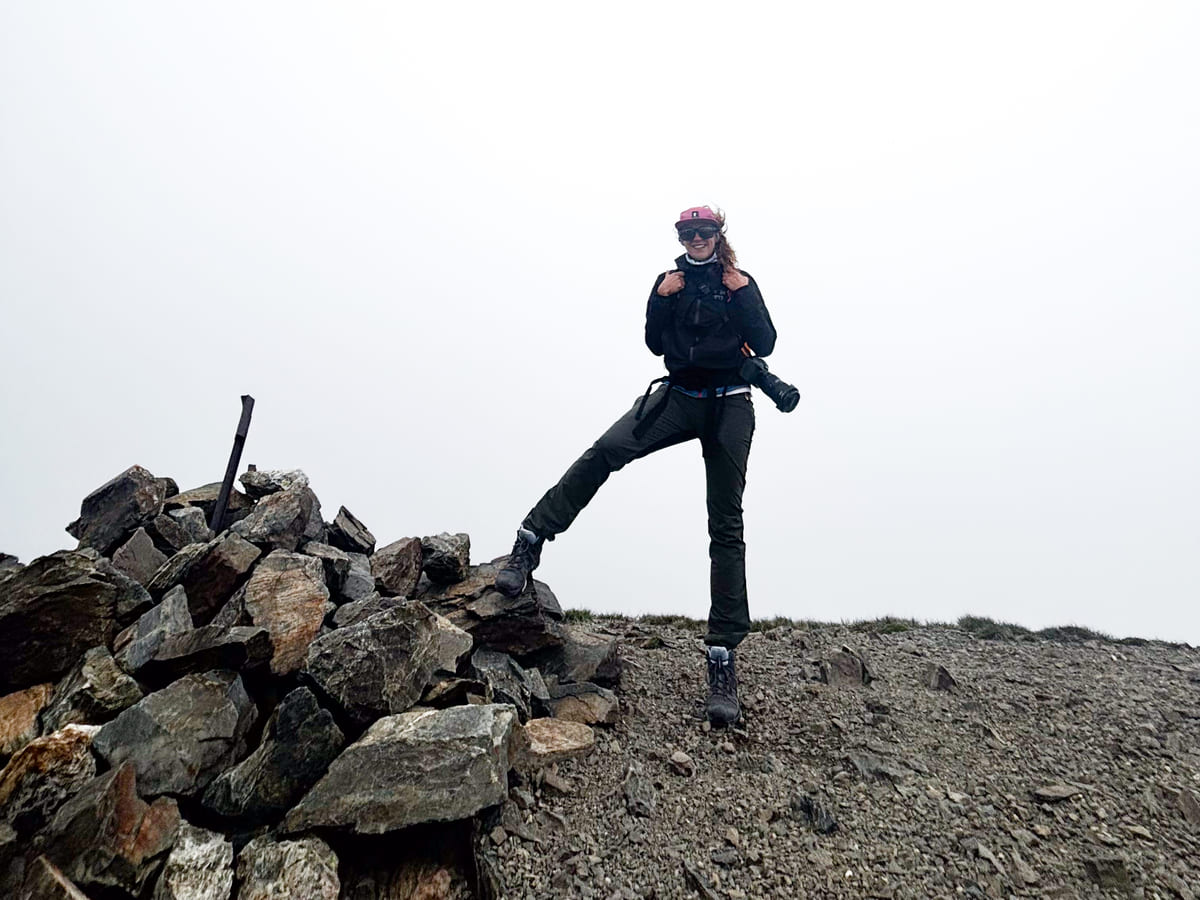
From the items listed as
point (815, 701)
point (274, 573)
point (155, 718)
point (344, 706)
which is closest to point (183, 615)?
point (274, 573)

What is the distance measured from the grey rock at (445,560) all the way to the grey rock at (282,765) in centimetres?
313

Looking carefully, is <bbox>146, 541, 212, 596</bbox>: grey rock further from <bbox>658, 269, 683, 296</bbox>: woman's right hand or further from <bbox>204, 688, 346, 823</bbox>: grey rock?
<bbox>658, 269, 683, 296</bbox>: woman's right hand

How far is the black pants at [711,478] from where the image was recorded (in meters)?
7.12

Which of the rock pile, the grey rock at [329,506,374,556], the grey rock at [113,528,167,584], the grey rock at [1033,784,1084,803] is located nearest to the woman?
the rock pile

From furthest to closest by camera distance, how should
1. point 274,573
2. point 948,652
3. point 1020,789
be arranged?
1. point 948,652
2. point 274,573
3. point 1020,789

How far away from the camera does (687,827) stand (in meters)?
5.18

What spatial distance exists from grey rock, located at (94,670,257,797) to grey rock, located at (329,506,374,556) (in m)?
3.47

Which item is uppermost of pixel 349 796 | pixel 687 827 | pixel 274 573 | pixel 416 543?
pixel 416 543

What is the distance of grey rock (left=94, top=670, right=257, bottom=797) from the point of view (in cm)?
453

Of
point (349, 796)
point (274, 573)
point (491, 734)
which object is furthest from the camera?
point (274, 573)

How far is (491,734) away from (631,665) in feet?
12.6

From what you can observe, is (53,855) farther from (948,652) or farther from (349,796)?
(948,652)

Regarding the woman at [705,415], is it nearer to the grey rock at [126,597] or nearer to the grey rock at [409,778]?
the grey rock at [409,778]

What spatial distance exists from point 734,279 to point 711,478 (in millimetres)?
2366
